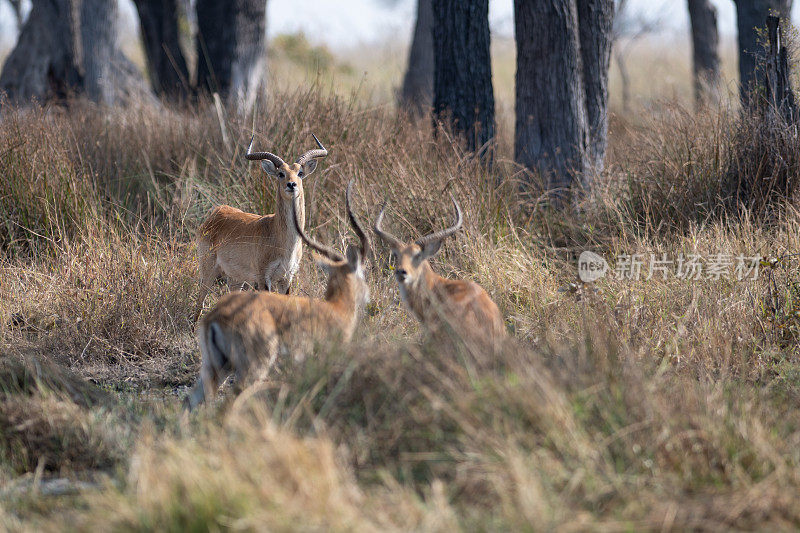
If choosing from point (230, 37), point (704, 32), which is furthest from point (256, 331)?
point (704, 32)

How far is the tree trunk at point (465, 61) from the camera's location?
895cm

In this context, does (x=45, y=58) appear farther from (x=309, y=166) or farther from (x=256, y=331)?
(x=256, y=331)

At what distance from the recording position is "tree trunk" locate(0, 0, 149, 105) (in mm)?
13250

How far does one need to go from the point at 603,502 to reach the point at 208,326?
6.83 ft

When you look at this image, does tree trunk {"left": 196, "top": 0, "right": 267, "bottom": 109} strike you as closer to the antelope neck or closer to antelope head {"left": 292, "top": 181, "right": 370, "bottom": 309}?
the antelope neck

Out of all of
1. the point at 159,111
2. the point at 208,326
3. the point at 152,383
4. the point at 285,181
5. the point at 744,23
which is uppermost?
the point at 744,23

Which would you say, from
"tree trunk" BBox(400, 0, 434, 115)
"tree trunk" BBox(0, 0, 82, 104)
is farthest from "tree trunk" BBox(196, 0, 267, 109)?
"tree trunk" BBox(400, 0, 434, 115)

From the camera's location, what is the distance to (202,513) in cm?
290

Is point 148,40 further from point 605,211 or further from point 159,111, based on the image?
point 605,211

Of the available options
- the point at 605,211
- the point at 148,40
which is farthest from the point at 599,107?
the point at 148,40

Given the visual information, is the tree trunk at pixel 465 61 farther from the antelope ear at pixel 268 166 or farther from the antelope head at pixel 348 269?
the antelope head at pixel 348 269

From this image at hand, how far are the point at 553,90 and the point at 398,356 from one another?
506 cm

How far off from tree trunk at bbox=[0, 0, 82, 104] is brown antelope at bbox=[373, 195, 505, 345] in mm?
9522

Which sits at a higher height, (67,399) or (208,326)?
(208,326)
